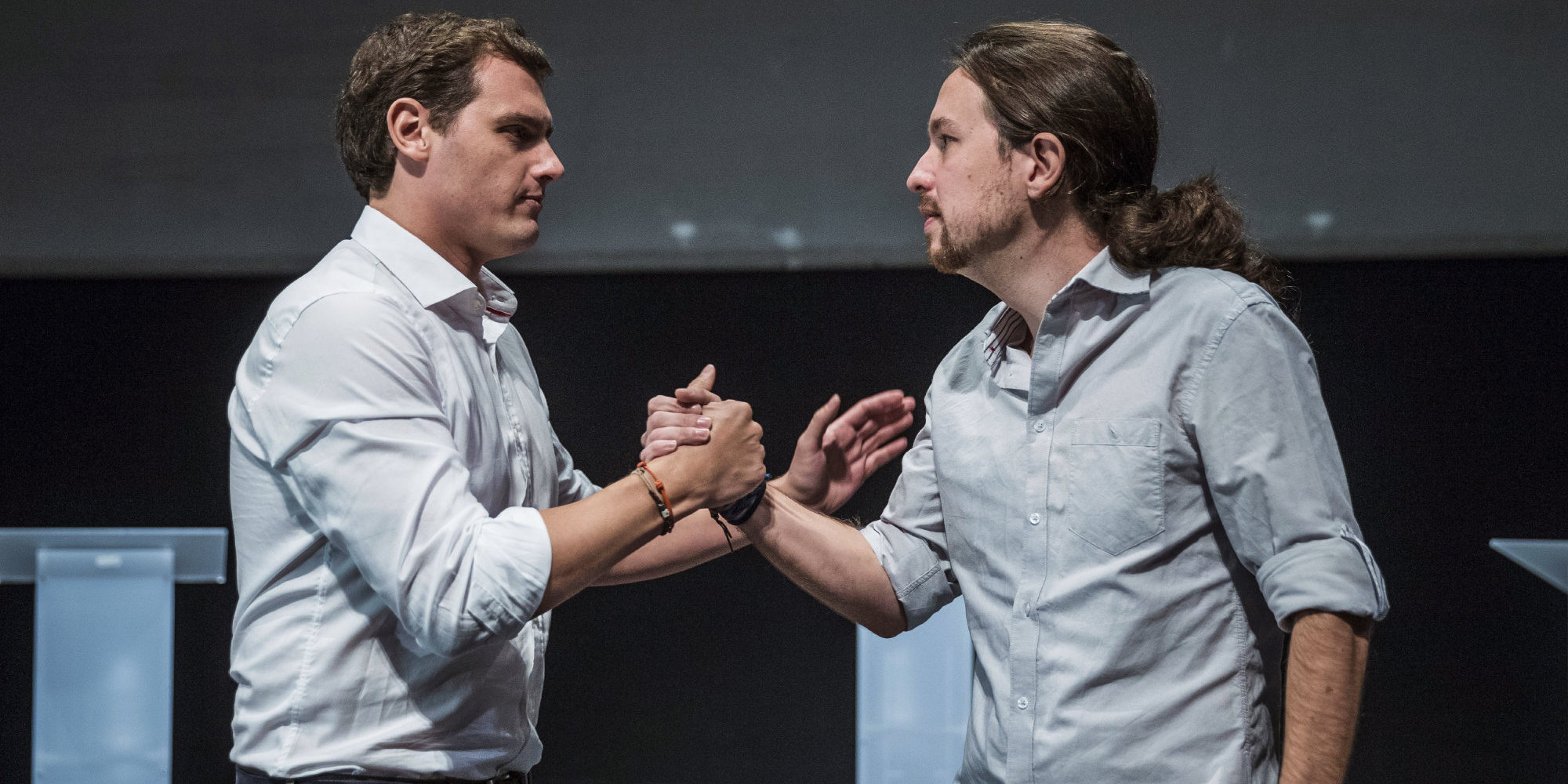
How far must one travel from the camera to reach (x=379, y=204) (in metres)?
1.51

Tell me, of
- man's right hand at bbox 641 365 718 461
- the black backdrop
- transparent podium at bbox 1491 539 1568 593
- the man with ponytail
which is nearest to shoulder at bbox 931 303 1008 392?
the man with ponytail

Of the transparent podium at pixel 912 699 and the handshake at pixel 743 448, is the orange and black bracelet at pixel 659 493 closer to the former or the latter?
the handshake at pixel 743 448

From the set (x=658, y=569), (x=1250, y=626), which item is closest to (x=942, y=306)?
(x=658, y=569)

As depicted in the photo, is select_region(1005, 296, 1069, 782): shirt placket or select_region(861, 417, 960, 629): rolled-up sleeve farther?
select_region(861, 417, 960, 629): rolled-up sleeve

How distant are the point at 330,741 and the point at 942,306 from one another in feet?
7.36

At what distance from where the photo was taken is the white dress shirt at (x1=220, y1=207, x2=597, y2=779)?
117 cm

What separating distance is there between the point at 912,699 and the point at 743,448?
1.52 m

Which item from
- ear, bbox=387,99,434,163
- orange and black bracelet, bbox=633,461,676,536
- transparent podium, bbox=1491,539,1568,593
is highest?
ear, bbox=387,99,434,163

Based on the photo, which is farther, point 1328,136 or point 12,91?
point 12,91

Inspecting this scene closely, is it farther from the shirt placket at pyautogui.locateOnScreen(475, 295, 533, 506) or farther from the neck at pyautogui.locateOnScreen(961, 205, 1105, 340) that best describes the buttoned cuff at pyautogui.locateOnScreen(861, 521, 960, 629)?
the shirt placket at pyautogui.locateOnScreen(475, 295, 533, 506)

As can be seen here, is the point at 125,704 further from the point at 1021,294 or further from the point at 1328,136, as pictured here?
the point at 1328,136

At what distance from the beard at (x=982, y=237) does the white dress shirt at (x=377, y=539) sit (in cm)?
64

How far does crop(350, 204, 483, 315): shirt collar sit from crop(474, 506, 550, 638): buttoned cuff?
0.34 m

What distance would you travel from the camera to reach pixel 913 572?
163 cm
